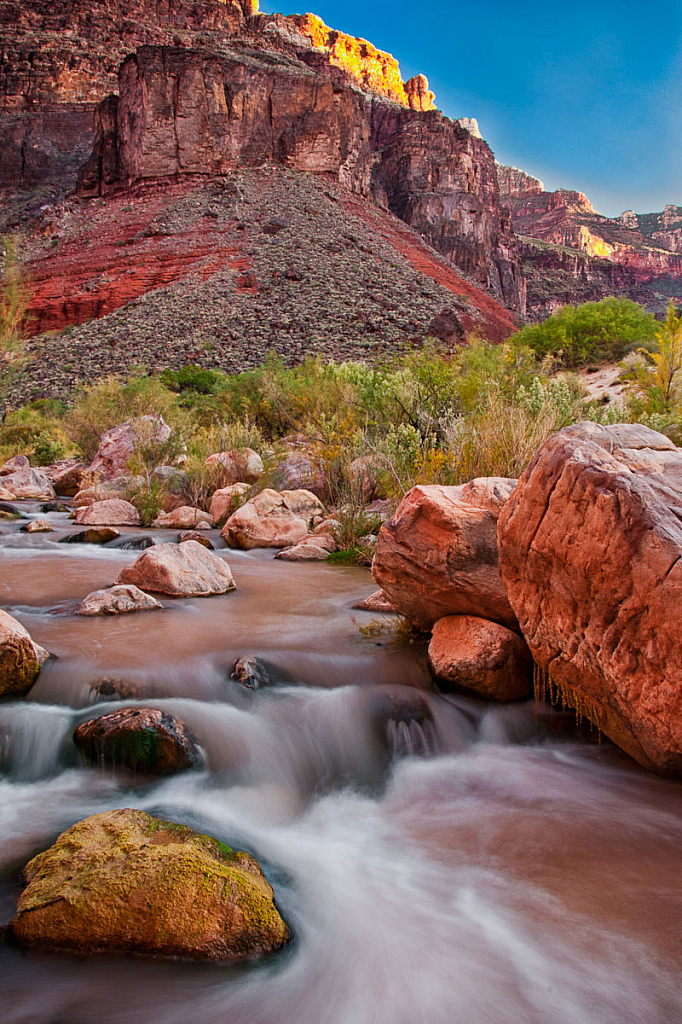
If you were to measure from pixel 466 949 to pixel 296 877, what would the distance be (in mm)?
801

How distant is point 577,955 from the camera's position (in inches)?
87.8

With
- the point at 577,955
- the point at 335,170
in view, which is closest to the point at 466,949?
the point at 577,955

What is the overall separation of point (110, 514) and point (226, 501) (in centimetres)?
218

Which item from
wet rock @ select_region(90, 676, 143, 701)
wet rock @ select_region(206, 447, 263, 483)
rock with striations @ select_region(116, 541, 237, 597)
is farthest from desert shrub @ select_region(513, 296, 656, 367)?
wet rock @ select_region(90, 676, 143, 701)

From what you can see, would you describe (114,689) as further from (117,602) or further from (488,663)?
(488,663)

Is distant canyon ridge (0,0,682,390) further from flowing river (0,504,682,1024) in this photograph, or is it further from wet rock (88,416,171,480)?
flowing river (0,504,682,1024)

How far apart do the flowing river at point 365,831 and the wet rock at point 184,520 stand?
6.06 m

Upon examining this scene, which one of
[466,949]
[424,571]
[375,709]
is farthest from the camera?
[424,571]

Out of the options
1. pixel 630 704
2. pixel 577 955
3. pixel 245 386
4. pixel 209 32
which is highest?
pixel 209 32

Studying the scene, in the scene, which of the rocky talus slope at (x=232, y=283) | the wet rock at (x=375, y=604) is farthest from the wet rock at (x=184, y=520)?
the rocky talus slope at (x=232, y=283)

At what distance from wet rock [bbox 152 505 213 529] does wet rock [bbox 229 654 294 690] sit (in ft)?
23.6

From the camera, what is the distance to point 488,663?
164 inches

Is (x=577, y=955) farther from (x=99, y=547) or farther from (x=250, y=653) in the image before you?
(x=99, y=547)

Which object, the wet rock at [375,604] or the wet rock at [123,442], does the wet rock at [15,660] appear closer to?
the wet rock at [375,604]
